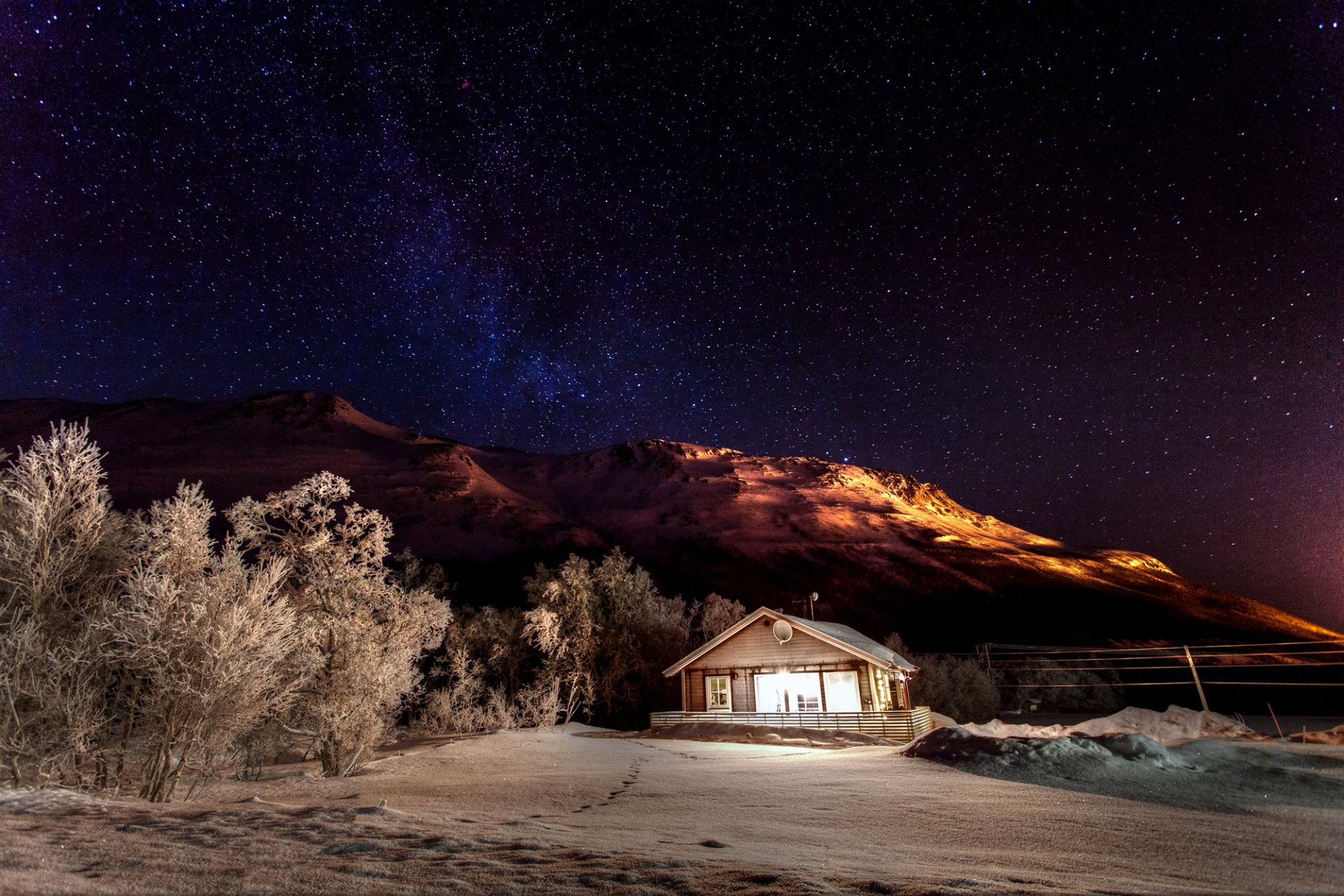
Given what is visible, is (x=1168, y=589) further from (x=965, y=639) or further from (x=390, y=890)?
(x=390, y=890)

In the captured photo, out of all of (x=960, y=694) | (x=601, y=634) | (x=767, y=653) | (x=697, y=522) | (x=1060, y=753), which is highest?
(x=697, y=522)

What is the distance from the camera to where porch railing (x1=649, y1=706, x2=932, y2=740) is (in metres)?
23.2

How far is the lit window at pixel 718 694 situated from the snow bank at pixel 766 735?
327 cm

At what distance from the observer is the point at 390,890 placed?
15.8ft

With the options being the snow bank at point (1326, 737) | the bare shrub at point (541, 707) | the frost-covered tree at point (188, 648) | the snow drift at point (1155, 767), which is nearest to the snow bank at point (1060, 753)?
the snow drift at point (1155, 767)

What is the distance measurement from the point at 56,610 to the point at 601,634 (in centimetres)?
2693

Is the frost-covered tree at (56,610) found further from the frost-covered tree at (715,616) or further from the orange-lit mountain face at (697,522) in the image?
the orange-lit mountain face at (697,522)

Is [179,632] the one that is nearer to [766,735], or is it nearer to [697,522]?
[766,735]

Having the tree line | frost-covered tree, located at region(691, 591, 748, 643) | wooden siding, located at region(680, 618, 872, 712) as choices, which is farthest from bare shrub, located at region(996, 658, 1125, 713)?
the tree line

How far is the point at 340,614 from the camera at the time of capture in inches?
723

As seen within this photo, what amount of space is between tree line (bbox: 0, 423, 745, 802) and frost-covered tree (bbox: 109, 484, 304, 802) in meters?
0.04

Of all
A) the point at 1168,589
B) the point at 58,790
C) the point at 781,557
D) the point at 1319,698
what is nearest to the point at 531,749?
the point at 58,790

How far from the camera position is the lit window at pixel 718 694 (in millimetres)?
30281

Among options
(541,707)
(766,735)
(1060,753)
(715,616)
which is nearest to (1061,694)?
(715,616)
